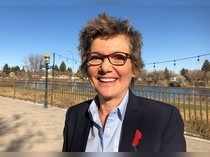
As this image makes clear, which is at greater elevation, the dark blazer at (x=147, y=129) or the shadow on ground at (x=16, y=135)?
the dark blazer at (x=147, y=129)

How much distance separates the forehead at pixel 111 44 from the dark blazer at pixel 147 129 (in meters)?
0.18

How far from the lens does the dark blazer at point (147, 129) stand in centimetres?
117

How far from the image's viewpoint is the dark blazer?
3.84 feet

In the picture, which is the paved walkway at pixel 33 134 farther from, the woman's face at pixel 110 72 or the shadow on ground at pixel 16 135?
the woman's face at pixel 110 72

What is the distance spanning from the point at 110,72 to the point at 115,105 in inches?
5.2

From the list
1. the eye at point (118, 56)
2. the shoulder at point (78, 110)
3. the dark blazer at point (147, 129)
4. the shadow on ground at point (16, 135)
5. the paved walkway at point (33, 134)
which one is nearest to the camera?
the dark blazer at point (147, 129)

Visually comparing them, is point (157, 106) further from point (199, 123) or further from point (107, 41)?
point (199, 123)

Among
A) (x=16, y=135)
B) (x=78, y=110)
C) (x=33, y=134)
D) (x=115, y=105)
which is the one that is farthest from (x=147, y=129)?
(x=33, y=134)

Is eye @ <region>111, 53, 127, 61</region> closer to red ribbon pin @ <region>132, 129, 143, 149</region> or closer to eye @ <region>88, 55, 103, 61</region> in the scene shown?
eye @ <region>88, 55, 103, 61</region>

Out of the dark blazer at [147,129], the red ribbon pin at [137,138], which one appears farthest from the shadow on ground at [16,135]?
the red ribbon pin at [137,138]

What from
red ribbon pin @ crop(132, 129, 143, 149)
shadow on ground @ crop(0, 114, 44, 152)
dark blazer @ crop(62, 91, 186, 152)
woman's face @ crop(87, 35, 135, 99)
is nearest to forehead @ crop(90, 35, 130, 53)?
woman's face @ crop(87, 35, 135, 99)

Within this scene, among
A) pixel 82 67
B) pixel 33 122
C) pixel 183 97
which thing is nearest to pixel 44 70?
pixel 33 122

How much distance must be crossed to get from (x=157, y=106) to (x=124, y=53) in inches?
8.3

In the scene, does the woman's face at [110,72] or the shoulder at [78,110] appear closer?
the woman's face at [110,72]
